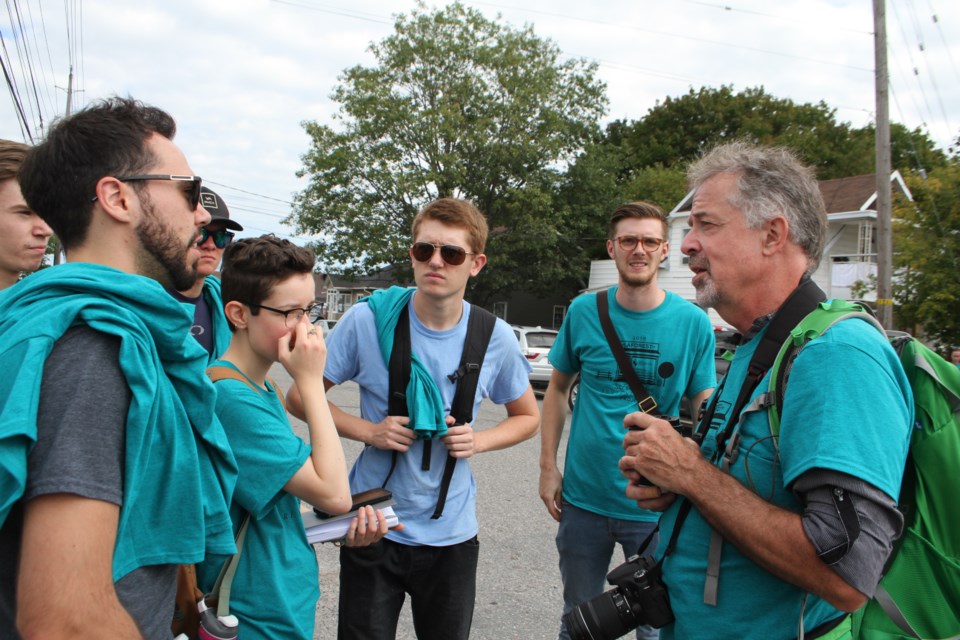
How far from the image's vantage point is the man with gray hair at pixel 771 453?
141cm

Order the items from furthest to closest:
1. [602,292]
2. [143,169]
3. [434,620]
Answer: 1. [602,292]
2. [434,620]
3. [143,169]

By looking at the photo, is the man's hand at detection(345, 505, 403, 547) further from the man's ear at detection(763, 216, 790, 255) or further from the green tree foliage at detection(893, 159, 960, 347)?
the green tree foliage at detection(893, 159, 960, 347)

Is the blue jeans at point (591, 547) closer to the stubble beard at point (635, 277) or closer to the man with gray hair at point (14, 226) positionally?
the stubble beard at point (635, 277)

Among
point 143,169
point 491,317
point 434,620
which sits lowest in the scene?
point 434,620

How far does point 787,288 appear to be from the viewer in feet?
6.11

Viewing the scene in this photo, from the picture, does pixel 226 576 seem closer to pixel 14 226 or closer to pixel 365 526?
pixel 365 526

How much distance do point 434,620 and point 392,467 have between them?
62 cm

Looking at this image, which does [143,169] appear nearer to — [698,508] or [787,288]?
[698,508]

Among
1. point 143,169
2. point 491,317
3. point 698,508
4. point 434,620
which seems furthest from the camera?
point 491,317

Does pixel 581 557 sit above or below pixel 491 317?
below

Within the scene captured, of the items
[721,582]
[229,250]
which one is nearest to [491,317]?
[229,250]

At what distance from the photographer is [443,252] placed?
9.20 ft

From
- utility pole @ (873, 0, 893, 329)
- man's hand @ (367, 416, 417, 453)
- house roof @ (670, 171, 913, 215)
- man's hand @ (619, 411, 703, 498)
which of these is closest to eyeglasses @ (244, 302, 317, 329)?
man's hand @ (367, 416, 417, 453)

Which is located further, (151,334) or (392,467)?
(392,467)
